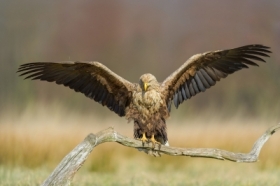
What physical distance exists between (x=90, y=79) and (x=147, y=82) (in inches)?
26.3

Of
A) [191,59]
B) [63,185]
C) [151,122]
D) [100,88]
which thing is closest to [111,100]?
[100,88]

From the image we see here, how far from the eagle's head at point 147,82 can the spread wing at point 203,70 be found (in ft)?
0.50

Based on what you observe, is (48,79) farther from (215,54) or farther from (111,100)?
(215,54)

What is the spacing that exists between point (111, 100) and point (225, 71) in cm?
118

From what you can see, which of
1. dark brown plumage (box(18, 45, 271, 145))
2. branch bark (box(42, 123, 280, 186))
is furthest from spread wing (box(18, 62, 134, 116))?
branch bark (box(42, 123, 280, 186))

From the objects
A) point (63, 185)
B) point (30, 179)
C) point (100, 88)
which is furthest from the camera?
point (30, 179)

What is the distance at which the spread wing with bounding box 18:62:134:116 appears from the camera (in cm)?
599

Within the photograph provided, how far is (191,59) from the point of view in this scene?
19.4 ft

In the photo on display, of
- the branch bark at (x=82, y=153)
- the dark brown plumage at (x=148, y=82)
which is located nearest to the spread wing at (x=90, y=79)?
the dark brown plumage at (x=148, y=82)

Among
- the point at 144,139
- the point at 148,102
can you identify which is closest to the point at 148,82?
the point at 148,102

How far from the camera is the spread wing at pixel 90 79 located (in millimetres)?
5992

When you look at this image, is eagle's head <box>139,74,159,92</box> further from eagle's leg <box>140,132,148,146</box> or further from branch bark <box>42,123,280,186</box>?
branch bark <box>42,123,280,186</box>

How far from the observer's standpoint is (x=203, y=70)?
20.3 ft

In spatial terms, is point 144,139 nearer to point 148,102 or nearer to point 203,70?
point 148,102
